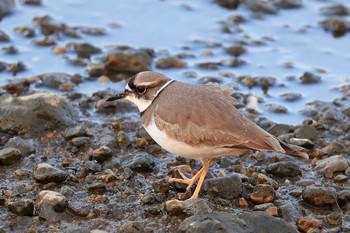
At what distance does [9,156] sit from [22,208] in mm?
1153

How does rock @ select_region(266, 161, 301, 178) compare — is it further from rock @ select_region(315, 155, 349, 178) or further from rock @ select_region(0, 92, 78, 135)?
rock @ select_region(0, 92, 78, 135)

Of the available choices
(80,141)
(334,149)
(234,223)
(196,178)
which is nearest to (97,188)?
(196,178)

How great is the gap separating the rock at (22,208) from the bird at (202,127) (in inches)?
50.1

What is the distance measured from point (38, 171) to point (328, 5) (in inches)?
274

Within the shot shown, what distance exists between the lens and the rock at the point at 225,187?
23.0 feet

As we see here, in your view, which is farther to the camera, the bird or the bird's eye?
the bird's eye

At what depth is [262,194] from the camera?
22.9ft

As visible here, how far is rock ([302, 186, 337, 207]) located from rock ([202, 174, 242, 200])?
639mm

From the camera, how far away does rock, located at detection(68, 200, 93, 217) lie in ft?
21.7

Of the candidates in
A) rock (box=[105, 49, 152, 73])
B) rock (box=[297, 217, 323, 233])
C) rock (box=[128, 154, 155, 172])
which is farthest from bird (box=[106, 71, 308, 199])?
rock (box=[105, 49, 152, 73])

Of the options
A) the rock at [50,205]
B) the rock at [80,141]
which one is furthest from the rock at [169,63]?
the rock at [50,205]

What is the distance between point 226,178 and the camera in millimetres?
7074

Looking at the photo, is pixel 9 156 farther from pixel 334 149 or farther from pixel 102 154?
pixel 334 149

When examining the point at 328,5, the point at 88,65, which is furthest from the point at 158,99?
the point at 328,5
